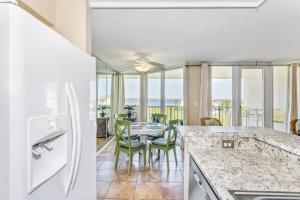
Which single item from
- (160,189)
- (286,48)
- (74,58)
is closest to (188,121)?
(286,48)

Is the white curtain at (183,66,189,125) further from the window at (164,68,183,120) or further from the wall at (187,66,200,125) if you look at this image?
the window at (164,68,183,120)

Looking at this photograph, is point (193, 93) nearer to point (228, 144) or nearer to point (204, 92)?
point (204, 92)

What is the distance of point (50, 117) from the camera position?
3.24ft

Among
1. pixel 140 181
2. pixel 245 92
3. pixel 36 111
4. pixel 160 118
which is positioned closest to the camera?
pixel 36 111

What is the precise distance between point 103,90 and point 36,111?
5472 mm

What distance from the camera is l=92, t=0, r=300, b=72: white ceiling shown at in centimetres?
271

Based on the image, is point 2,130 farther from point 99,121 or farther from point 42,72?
point 99,121

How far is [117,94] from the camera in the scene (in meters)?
7.64

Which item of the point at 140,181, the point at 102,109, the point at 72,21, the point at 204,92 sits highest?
the point at 72,21

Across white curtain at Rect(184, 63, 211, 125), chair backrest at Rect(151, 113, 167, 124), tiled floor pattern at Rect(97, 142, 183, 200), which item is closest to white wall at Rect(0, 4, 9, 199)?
tiled floor pattern at Rect(97, 142, 183, 200)

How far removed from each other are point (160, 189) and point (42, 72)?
2.69 m

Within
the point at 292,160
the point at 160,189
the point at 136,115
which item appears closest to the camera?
the point at 292,160

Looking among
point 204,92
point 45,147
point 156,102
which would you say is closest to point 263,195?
point 45,147

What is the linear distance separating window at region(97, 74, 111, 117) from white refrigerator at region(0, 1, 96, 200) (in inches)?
180
